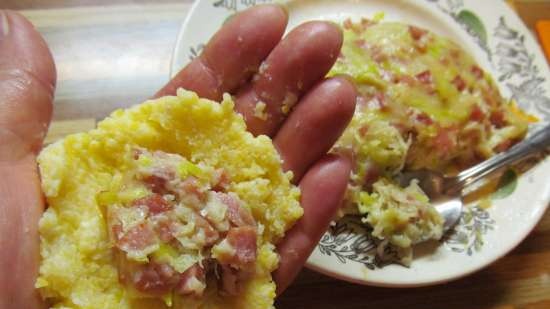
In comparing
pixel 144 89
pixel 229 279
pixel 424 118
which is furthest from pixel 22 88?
pixel 424 118

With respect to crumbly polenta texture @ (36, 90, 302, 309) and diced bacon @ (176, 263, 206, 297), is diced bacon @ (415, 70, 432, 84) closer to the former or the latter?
crumbly polenta texture @ (36, 90, 302, 309)

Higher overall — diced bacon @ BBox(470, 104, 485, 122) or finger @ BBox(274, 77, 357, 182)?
finger @ BBox(274, 77, 357, 182)

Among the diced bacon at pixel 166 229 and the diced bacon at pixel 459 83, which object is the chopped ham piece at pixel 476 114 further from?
the diced bacon at pixel 166 229

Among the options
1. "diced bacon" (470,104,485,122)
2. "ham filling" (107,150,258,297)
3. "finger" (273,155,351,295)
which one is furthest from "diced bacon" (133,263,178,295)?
"diced bacon" (470,104,485,122)

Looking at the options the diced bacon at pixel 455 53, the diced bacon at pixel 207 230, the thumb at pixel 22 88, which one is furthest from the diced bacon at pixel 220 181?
the diced bacon at pixel 455 53

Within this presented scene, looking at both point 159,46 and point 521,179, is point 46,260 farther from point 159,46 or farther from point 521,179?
point 521,179

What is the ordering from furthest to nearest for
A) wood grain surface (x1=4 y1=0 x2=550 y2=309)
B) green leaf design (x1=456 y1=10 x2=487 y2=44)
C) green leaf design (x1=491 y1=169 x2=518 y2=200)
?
green leaf design (x1=456 y1=10 x2=487 y2=44) < green leaf design (x1=491 y1=169 x2=518 y2=200) < wood grain surface (x1=4 y1=0 x2=550 y2=309)
